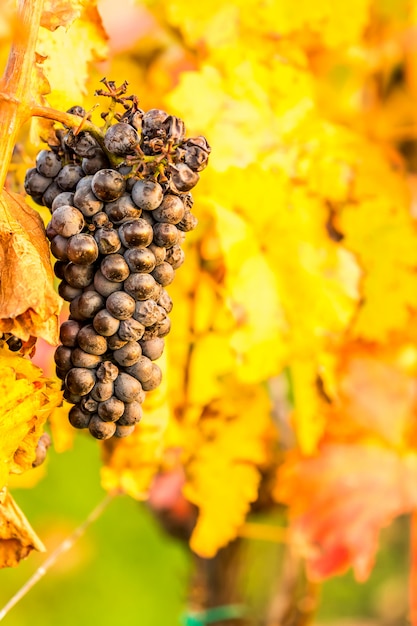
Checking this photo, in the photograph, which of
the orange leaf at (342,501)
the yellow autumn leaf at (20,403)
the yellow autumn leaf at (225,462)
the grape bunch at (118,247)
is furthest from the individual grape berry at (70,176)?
the orange leaf at (342,501)

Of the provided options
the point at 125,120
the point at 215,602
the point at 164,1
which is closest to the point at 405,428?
the point at 215,602

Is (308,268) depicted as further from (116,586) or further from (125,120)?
(116,586)

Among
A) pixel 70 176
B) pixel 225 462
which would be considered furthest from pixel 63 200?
pixel 225 462

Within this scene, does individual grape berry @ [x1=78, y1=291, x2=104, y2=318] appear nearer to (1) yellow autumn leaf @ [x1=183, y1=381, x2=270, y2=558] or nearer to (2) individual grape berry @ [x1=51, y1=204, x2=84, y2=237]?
(2) individual grape berry @ [x1=51, y1=204, x2=84, y2=237]

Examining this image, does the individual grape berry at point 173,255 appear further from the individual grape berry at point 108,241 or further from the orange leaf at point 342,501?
the orange leaf at point 342,501

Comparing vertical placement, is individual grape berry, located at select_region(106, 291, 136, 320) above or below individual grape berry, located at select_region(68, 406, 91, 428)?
above

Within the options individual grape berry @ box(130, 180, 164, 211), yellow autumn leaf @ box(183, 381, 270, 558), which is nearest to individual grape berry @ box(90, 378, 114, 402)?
individual grape berry @ box(130, 180, 164, 211)
